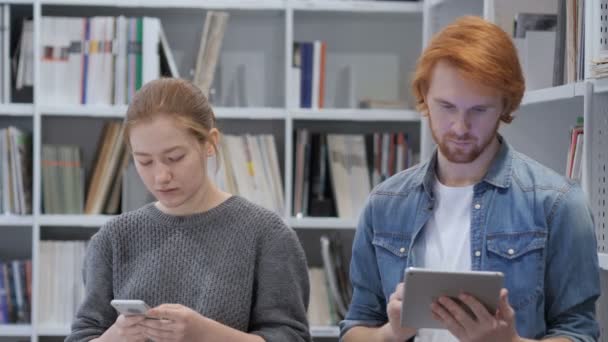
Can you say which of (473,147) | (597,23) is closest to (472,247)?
(473,147)

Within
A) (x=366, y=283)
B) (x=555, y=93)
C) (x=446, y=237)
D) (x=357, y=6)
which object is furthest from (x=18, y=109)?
(x=446, y=237)

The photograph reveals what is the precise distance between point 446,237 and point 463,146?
0.56ft

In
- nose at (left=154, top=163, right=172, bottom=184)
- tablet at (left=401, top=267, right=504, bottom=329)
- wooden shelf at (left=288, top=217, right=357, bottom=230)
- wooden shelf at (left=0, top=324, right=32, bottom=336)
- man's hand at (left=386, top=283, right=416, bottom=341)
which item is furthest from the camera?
wooden shelf at (left=288, top=217, right=357, bottom=230)

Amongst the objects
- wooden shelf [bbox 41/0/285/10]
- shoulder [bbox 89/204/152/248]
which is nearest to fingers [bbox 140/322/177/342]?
shoulder [bbox 89/204/152/248]

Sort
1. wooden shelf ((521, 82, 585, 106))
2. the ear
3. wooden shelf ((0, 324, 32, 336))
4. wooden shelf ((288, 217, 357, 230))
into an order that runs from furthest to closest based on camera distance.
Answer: wooden shelf ((288, 217, 357, 230)) → wooden shelf ((0, 324, 32, 336)) → wooden shelf ((521, 82, 585, 106)) → the ear

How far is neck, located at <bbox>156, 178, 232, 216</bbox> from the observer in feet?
6.12

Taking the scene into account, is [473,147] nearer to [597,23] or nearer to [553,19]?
[597,23]

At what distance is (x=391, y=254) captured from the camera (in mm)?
1663

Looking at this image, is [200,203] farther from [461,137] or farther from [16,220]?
[16,220]

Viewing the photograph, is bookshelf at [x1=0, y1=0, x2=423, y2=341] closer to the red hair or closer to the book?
the book

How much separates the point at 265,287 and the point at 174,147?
0.32 m

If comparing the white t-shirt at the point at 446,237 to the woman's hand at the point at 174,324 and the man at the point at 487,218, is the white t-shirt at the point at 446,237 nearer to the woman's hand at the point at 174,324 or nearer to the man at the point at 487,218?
the man at the point at 487,218

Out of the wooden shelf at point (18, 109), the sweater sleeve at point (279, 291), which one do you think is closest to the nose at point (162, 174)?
the sweater sleeve at point (279, 291)

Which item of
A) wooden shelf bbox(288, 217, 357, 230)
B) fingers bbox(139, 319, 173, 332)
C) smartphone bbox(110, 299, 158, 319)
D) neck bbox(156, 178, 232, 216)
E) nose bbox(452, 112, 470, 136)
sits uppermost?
nose bbox(452, 112, 470, 136)
